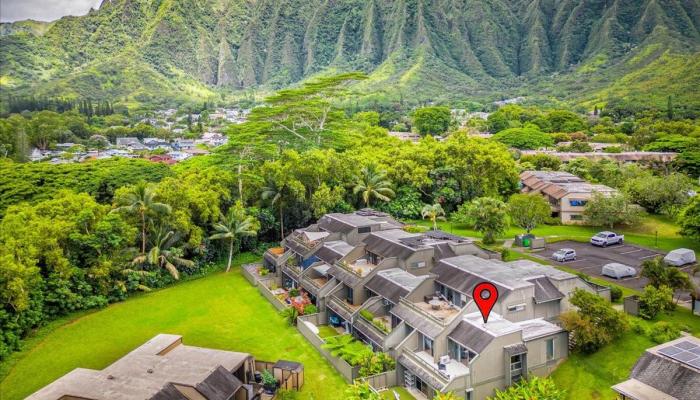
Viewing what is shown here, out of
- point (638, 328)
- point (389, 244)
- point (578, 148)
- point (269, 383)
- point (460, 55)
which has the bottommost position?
point (269, 383)

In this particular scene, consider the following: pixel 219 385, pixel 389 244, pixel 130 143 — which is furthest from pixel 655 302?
pixel 130 143

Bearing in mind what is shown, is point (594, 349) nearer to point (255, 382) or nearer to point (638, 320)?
point (638, 320)

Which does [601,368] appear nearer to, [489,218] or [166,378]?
[166,378]

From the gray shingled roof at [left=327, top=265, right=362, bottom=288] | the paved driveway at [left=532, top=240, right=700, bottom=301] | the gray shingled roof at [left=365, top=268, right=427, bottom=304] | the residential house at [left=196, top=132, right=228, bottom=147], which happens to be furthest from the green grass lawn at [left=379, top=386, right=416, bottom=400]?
the residential house at [left=196, top=132, right=228, bottom=147]

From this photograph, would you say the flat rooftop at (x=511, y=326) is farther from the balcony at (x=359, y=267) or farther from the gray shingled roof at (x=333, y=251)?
the gray shingled roof at (x=333, y=251)

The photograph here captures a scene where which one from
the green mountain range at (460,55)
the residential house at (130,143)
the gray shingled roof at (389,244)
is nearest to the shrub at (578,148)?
the gray shingled roof at (389,244)

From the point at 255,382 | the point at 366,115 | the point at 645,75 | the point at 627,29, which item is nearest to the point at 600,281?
the point at 255,382
